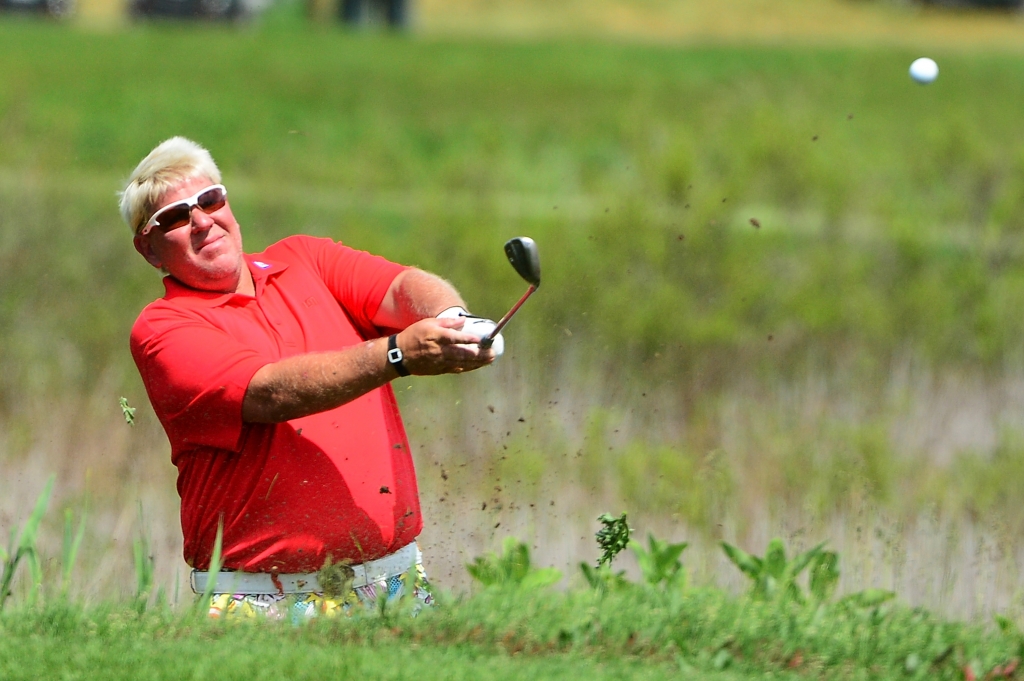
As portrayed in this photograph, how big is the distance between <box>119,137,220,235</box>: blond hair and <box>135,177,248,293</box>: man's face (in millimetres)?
24

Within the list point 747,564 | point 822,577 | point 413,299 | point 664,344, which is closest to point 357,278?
point 413,299

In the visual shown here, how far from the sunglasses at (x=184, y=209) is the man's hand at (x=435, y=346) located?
734mm

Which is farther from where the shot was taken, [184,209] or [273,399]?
[184,209]

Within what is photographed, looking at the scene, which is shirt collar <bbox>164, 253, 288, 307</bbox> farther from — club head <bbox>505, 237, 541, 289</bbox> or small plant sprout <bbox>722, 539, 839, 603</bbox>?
small plant sprout <bbox>722, 539, 839, 603</bbox>

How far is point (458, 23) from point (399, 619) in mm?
56542

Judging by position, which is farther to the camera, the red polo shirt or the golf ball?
the golf ball

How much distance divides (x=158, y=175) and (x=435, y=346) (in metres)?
0.99

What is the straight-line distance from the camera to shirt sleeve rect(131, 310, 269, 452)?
144 inches

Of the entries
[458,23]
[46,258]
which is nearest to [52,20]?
[458,23]

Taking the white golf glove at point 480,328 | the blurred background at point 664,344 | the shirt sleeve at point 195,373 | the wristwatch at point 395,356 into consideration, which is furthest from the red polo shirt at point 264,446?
the blurred background at point 664,344

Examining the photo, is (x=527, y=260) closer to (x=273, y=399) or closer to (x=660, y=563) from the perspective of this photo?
(x=273, y=399)

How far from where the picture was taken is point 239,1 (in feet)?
169

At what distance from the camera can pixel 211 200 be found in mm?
3922

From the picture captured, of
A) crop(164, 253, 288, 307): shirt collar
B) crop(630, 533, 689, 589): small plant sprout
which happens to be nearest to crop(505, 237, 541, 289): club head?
crop(164, 253, 288, 307): shirt collar
